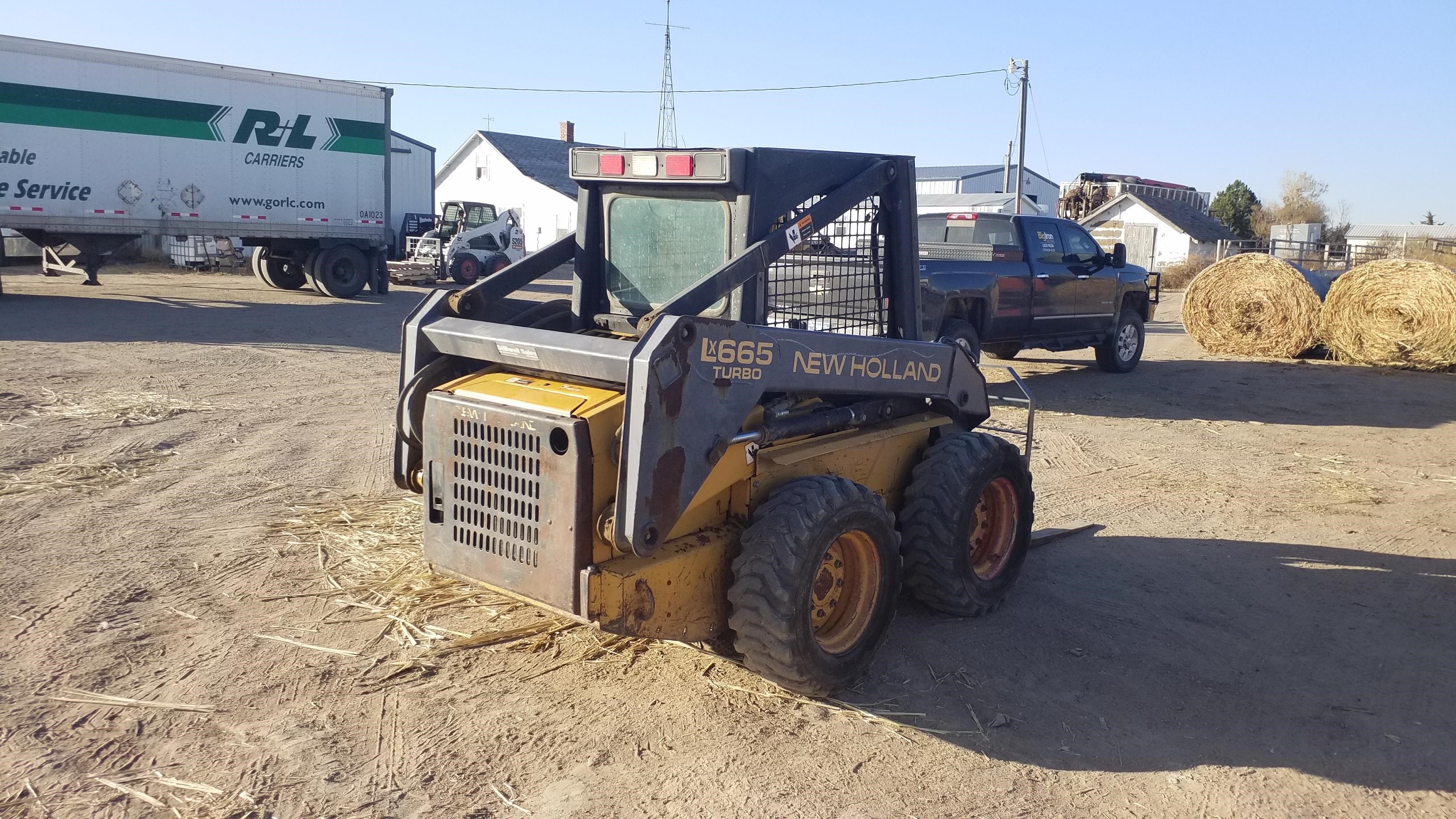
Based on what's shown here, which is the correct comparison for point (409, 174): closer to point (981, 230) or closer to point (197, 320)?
point (197, 320)

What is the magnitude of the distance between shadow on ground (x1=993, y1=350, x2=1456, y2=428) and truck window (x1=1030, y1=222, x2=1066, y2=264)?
1526 mm

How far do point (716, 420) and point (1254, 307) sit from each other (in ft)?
47.5

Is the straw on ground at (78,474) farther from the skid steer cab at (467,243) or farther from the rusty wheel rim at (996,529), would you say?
the skid steer cab at (467,243)

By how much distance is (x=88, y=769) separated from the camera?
3.68 metres

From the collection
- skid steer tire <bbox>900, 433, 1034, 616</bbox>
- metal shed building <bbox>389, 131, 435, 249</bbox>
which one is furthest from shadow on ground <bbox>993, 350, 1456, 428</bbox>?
metal shed building <bbox>389, 131, 435, 249</bbox>

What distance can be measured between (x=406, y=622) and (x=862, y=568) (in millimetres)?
2101

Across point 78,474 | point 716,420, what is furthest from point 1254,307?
point 78,474

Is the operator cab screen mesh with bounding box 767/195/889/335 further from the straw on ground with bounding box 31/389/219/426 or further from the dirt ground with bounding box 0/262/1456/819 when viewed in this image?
the straw on ground with bounding box 31/389/219/426

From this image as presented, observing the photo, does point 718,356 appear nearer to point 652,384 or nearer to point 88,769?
point 652,384

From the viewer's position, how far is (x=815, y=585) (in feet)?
15.0

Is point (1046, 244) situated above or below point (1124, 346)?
above

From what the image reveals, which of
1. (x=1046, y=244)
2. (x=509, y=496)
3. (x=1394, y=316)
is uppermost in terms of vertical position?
(x=1046, y=244)

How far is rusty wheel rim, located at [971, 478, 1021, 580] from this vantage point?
5781 millimetres

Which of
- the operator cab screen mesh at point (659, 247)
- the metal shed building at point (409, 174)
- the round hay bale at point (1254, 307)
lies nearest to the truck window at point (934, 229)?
the round hay bale at point (1254, 307)
